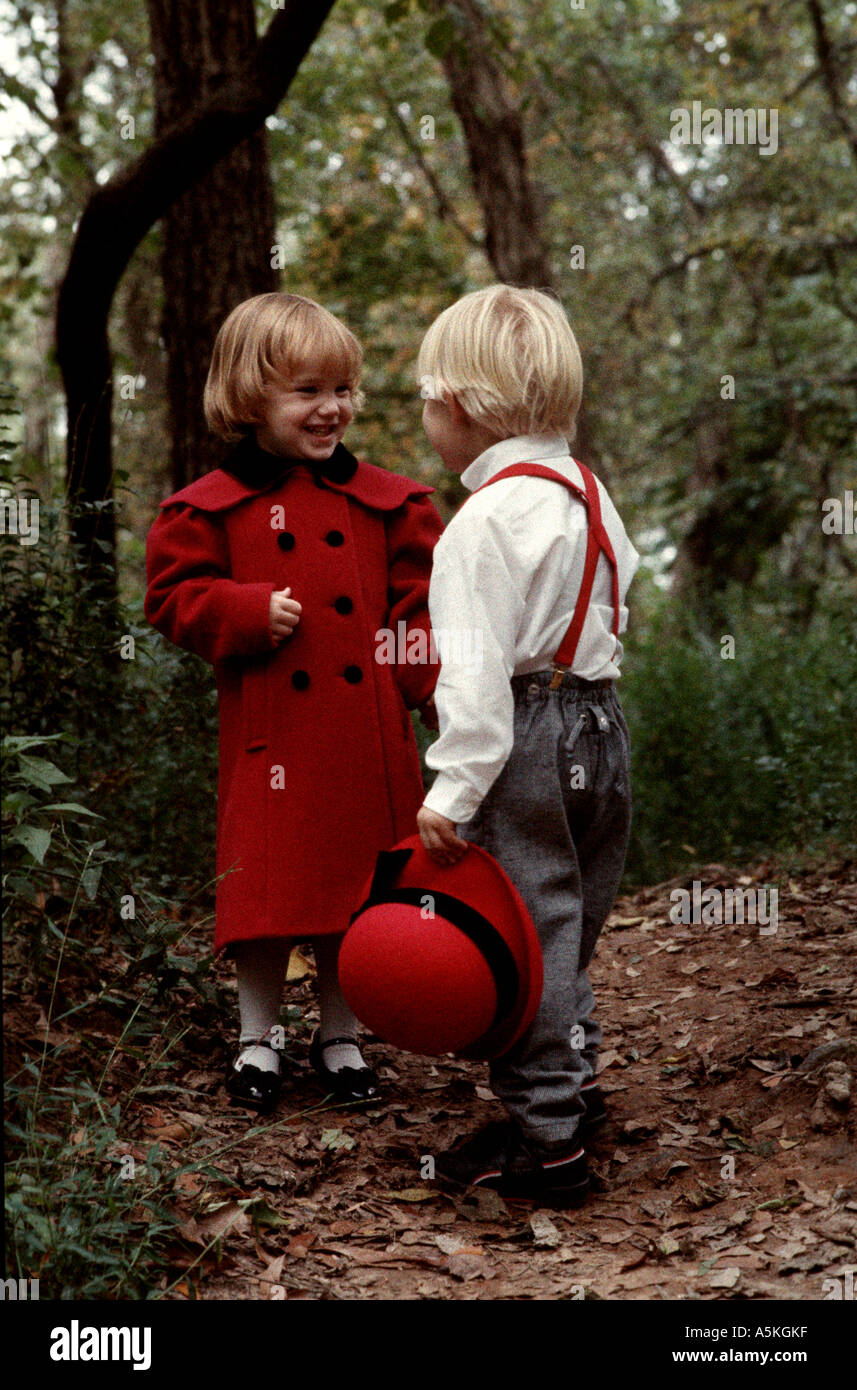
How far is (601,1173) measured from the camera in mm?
3135

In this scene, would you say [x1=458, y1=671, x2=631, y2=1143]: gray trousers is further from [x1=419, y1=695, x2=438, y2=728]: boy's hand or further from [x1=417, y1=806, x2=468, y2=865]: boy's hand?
[x1=419, y1=695, x2=438, y2=728]: boy's hand

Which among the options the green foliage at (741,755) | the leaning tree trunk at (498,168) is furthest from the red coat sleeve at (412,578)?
the leaning tree trunk at (498,168)

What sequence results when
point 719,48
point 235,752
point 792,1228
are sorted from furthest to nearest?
point 719,48
point 235,752
point 792,1228

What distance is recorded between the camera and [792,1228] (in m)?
2.68

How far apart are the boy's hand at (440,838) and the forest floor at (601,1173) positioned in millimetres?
680

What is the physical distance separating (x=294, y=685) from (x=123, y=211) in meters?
2.22

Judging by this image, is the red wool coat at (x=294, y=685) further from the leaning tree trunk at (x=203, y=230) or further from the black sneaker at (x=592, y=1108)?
the leaning tree trunk at (x=203, y=230)

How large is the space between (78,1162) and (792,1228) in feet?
4.62

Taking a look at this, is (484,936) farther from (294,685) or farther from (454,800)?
(294,685)

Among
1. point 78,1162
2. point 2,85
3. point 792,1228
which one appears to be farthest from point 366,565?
point 2,85

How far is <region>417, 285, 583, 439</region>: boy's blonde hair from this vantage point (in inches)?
115

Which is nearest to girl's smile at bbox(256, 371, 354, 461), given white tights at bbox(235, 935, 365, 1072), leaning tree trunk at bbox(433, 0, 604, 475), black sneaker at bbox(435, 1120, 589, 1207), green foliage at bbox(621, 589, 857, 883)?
white tights at bbox(235, 935, 365, 1072)

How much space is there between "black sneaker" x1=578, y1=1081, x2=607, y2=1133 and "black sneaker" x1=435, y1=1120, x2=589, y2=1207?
0.89 ft
